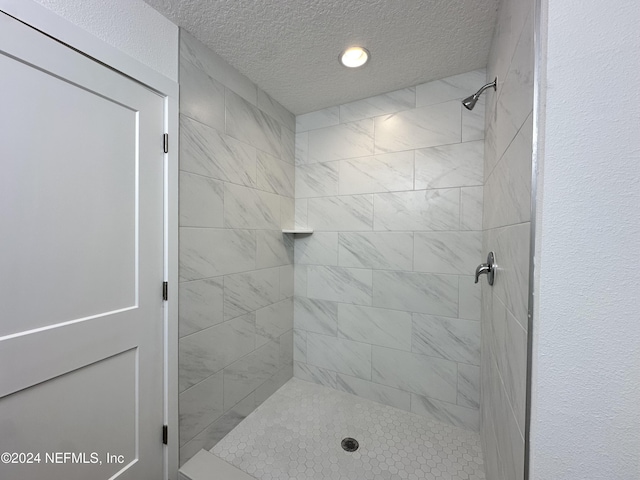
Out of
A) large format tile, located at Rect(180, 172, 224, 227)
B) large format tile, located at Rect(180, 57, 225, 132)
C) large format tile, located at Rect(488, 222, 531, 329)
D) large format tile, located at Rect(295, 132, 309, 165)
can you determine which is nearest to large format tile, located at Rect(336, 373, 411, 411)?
large format tile, located at Rect(488, 222, 531, 329)

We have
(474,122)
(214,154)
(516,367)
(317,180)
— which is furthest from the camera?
(317,180)

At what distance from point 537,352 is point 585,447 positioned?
180 millimetres

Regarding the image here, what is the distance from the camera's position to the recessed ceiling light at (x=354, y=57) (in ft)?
4.39

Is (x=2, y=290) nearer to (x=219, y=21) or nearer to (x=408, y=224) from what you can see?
(x=219, y=21)

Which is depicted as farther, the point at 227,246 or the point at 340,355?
the point at 340,355

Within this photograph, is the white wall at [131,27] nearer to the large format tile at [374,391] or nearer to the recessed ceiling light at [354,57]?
the recessed ceiling light at [354,57]

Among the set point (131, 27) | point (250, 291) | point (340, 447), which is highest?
point (131, 27)

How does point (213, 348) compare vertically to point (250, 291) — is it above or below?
below

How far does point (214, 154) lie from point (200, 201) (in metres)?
0.28

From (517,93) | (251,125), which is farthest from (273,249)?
(517,93)

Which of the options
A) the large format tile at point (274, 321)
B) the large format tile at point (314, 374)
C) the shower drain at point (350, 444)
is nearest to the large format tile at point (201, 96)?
the large format tile at point (274, 321)

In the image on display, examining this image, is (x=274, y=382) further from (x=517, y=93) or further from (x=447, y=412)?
(x=517, y=93)

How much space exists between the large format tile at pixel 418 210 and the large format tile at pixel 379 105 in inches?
22.5

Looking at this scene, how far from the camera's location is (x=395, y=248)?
5.52 ft
